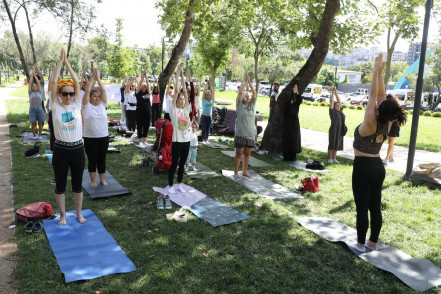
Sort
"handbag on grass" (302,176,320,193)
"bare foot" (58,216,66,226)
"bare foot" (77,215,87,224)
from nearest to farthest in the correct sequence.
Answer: "bare foot" (58,216,66,226), "bare foot" (77,215,87,224), "handbag on grass" (302,176,320,193)

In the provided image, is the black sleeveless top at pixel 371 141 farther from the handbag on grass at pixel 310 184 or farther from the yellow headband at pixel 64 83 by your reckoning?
the yellow headband at pixel 64 83

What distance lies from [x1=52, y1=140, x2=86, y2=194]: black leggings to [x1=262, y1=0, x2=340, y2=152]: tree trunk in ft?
21.0

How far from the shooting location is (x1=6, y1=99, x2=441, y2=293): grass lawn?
3.62 m

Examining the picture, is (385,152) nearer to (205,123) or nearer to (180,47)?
(205,123)

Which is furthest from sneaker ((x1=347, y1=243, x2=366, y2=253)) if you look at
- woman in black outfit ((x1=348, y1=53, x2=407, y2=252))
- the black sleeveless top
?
the black sleeveless top

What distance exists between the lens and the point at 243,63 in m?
64.2

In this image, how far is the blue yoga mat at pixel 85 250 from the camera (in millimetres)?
3727

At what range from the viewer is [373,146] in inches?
158

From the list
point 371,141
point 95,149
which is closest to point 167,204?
point 95,149

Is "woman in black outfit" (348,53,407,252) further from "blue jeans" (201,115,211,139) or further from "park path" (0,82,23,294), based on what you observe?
"blue jeans" (201,115,211,139)

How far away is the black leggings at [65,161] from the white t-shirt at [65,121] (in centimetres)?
10

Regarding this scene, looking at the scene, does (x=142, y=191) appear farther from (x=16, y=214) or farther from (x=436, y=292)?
(x=436, y=292)

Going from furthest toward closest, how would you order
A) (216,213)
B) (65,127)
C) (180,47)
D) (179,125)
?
(180,47)
(179,125)
(216,213)
(65,127)

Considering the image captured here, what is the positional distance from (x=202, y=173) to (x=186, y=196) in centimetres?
164
